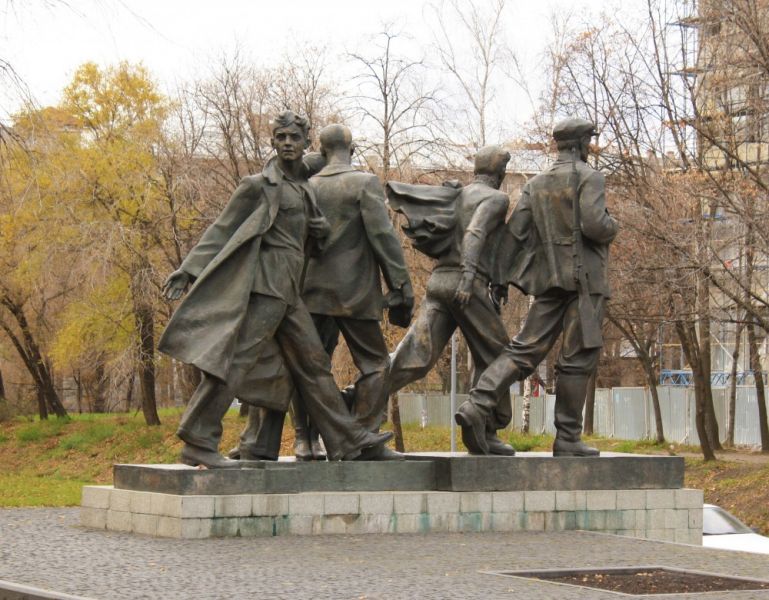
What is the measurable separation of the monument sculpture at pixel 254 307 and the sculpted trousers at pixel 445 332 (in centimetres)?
81

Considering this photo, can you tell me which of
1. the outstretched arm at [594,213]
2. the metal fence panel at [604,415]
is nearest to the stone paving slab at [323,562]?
the outstretched arm at [594,213]

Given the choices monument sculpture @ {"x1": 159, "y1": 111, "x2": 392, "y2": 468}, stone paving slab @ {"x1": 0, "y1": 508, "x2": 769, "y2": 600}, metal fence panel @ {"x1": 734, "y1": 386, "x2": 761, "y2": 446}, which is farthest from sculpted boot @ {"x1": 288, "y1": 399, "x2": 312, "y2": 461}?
metal fence panel @ {"x1": 734, "y1": 386, "x2": 761, "y2": 446}

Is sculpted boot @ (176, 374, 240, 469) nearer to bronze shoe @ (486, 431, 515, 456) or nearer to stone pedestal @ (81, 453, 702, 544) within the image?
stone pedestal @ (81, 453, 702, 544)

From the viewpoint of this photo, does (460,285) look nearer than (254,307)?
No

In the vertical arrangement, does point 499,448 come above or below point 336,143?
below

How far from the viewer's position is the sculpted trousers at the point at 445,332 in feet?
42.0

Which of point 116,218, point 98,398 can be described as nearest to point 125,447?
point 116,218

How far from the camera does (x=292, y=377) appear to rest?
1207 cm

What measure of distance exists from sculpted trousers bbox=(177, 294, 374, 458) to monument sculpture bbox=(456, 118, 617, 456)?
1206 millimetres

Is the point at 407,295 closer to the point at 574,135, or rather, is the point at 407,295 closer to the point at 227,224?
the point at 227,224

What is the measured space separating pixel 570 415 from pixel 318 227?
9.86 feet

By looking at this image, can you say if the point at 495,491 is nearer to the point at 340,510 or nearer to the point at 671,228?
the point at 340,510

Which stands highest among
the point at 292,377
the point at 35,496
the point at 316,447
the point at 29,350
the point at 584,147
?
the point at 29,350

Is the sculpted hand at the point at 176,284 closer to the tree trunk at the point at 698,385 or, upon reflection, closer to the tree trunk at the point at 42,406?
the tree trunk at the point at 698,385
